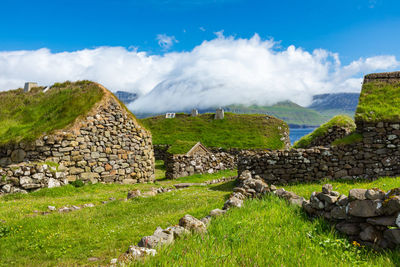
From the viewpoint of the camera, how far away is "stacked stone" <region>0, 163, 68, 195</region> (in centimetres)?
1424

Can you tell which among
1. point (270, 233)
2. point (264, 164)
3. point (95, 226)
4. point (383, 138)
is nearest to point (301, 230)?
point (270, 233)

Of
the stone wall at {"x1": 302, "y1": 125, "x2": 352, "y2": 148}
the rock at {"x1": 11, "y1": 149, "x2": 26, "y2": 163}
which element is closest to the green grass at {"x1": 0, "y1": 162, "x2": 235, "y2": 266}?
the rock at {"x1": 11, "y1": 149, "x2": 26, "y2": 163}

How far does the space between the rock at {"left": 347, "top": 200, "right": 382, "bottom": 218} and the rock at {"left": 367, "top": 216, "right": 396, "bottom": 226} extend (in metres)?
0.09

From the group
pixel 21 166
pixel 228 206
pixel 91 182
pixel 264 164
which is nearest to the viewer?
pixel 228 206

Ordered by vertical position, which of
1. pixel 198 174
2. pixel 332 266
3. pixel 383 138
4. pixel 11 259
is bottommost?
pixel 198 174

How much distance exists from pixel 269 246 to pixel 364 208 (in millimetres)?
2225

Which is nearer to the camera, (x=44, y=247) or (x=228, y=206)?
(x=44, y=247)

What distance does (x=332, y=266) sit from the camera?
4613mm

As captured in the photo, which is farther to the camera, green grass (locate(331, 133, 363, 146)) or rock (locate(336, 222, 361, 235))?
green grass (locate(331, 133, 363, 146))

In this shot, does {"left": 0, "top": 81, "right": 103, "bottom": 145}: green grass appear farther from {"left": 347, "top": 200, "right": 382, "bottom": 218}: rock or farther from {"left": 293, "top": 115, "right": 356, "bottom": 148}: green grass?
{"left": 293, "top": 115, "right": 356, "bottom": 148}: green grass

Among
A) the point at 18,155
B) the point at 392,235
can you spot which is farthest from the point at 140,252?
the point at 18,155

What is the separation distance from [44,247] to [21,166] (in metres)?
10.0

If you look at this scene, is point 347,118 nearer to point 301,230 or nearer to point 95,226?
point 301,230

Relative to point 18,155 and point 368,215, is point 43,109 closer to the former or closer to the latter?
point 18,155
